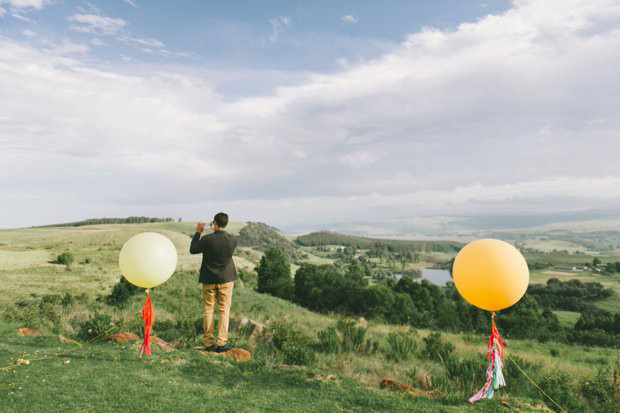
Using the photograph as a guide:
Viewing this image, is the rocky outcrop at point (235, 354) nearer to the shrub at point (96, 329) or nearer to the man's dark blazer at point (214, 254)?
the man's dark blazer at point (214, 254)

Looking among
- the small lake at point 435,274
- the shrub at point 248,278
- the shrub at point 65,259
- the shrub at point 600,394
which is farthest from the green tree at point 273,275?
the small lake at point 435,274

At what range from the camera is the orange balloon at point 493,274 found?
6.88 meters

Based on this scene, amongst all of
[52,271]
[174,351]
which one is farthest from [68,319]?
[52,271]

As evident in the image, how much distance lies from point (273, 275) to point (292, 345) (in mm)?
41816

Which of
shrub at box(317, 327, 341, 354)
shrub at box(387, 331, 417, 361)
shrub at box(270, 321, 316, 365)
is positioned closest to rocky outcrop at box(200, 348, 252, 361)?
shrub at box(270, 321, 316, 365)

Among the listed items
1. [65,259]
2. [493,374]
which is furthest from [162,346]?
[65,259]

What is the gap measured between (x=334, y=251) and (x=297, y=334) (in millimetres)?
131901

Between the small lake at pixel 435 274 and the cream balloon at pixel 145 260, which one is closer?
the cream balloon at pixel 145 260

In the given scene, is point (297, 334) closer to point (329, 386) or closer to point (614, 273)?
point (329, 386)

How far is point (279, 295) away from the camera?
51.6m

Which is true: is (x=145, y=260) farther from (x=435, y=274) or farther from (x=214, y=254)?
(x=435, y=274)

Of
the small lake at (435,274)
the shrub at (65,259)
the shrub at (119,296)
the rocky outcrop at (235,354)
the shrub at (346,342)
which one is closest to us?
the rocky outcrop at (235,354)

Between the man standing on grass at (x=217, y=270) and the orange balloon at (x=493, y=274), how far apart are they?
532 centimetres

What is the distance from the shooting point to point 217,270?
8.55m
